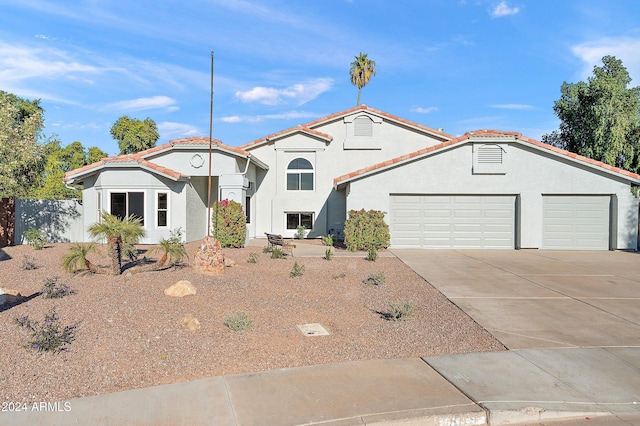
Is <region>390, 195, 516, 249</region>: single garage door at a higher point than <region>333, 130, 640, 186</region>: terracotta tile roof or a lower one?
lower

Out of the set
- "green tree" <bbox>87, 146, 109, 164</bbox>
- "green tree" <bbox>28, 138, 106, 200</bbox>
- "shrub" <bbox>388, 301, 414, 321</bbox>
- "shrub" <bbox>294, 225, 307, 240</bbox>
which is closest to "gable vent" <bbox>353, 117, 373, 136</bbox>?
"shrub" <bbox>294, 225, 307, 240</bbox>

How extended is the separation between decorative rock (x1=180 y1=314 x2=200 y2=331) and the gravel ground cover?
104 mm

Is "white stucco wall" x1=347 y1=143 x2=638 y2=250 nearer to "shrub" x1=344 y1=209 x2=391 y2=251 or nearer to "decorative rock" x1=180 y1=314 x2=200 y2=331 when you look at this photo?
"shrub" x1=344 y1=209 x2=391 y2=251

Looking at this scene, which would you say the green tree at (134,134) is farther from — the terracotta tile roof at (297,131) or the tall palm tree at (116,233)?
the tall palm tree at (116,233)

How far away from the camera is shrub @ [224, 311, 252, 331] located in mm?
6555

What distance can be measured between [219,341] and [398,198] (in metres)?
13.4

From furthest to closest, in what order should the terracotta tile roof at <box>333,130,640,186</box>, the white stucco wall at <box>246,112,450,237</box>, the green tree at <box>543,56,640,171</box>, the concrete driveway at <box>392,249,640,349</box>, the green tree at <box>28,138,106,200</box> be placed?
the green tree at <box>28,138,106,200</box> → the green tree at <box>543,56,640,171</box> → the white stucco wall at <box>246,112,450,237</box> → the terracotta tile roof at <box>333,130,640,186</box> → the concrete driveway at <box>392,249,640,349</box>

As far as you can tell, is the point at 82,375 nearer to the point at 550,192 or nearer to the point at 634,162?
the point at 550,192

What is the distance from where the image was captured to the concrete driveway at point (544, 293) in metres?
6.77

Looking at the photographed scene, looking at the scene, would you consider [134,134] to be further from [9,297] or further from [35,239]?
[9,297]

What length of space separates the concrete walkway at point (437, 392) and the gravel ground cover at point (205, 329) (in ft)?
1.06

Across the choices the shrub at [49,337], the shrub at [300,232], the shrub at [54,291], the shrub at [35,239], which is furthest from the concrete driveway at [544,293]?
the shrub at [35,239]

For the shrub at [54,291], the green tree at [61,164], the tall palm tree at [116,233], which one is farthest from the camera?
the green tree at [61,164]

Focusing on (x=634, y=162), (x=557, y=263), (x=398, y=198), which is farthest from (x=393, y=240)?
(x=634, y=162)
